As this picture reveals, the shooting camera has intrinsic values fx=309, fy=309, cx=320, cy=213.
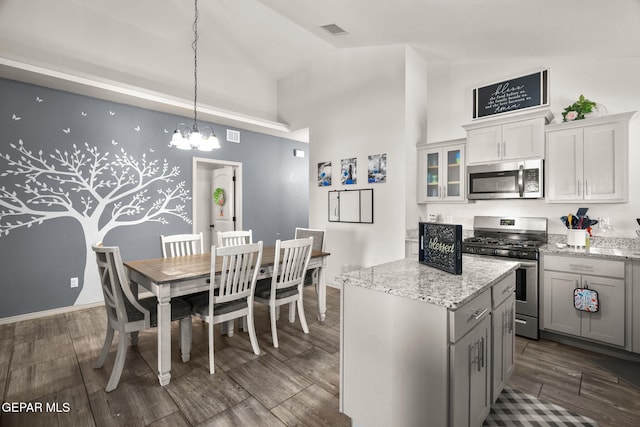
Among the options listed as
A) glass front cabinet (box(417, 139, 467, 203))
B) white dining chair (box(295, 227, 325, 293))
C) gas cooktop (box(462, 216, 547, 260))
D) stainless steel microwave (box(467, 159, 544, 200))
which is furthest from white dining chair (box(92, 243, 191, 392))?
stainless steel microwave (box(467, 159, 544, 200))

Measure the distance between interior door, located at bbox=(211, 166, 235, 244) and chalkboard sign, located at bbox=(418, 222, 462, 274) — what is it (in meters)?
3.87

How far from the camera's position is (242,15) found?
13.8ft

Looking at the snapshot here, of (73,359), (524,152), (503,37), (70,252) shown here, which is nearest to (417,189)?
(524,152)

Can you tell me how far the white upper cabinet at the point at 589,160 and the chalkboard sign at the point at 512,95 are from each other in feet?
1.62

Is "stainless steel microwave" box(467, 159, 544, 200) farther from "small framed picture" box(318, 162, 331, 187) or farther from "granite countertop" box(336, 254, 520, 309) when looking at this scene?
"small framed picture" box(318, 162, 331, 187)

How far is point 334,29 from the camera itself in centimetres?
388

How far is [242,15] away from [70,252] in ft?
12.4

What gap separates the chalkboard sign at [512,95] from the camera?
Answer: 3410 mm

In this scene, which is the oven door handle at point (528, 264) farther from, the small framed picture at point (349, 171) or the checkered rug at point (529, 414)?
the small framed picture at point (349, 171)

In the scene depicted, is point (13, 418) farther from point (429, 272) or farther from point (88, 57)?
point (88, 57)

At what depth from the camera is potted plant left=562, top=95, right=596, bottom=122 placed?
10.0 feet

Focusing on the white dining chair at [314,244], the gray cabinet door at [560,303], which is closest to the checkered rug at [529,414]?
the gray cabinet door at [560,303]

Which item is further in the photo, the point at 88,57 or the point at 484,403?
the point at 88,57

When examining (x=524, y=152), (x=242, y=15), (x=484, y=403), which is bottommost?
(x=484, y=403)
